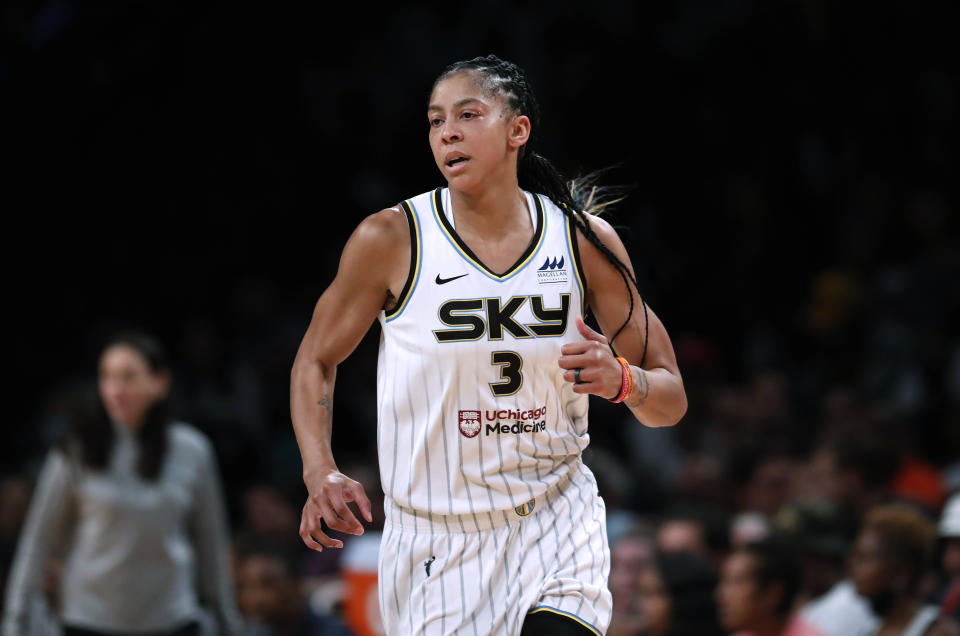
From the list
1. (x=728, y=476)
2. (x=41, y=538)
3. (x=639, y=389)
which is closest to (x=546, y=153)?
(x=728, y=476)

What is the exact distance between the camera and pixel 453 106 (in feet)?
13.0

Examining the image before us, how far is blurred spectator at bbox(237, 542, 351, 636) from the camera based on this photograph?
694 cm

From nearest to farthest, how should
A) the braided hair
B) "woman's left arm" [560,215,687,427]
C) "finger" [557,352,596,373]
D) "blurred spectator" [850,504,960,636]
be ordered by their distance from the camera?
"finger" [557,352,596,373], "woman's left arm" [560,215,687,427], the braided hair, "blurred spectator" [850,504,960,636]

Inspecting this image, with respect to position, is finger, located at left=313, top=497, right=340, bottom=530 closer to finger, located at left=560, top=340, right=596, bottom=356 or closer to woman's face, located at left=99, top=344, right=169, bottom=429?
finger, located at left=560, top=340, right=596, bottom=356

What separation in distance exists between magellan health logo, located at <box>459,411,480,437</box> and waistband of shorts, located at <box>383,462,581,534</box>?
222 mm

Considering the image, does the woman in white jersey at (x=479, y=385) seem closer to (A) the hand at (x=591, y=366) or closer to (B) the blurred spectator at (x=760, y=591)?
(A) the hand at (x=591, y=366)

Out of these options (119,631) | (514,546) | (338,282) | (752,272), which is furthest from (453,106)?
(752,272)

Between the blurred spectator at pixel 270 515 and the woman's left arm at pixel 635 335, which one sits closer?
the woman's left arm at pixel 635 335

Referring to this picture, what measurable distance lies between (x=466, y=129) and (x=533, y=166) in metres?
0.46

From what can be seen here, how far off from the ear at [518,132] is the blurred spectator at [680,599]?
9.03ft

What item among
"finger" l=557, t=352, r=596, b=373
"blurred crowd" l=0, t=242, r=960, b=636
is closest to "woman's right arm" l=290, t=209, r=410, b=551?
"finger" l=557, t=352, r=596, b=373

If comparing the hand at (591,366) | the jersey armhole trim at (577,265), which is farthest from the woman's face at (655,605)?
the hand at (591,366)

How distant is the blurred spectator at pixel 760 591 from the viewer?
567 cm

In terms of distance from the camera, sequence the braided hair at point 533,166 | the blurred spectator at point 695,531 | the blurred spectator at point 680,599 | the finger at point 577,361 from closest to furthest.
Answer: the finger at point 577,361
the braided hair at point 533,166
the blurred spectator at point 680,599
the blurred spectator at point 695,531
